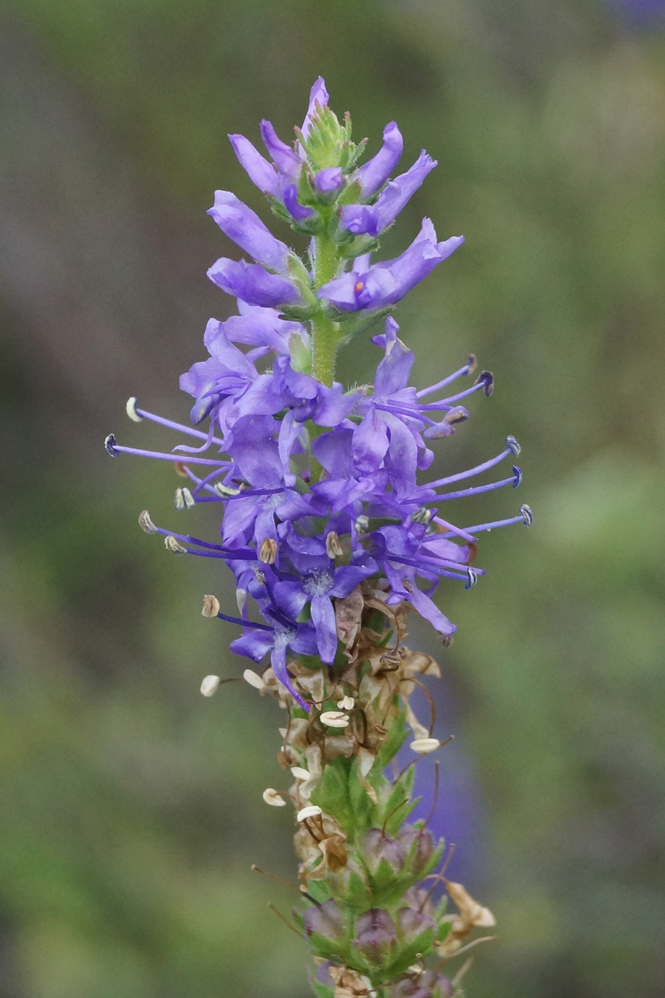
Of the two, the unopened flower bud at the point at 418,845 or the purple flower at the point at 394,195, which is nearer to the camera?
the purple flower at the point at 394,195

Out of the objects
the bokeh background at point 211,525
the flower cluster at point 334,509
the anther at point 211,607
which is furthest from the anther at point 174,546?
the bokeh background at point 211,525

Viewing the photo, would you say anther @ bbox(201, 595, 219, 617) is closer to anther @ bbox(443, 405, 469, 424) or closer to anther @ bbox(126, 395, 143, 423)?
anther @ bbox(126, 395, 143, 423)

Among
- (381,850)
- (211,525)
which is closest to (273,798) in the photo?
(381,850)

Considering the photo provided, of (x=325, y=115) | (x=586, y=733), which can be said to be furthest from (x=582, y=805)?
(x=325, y=115)

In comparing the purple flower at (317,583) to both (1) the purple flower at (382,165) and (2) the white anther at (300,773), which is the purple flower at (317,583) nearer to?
(2) the white anther at (300,773)

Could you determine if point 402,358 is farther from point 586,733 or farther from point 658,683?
point 586,733

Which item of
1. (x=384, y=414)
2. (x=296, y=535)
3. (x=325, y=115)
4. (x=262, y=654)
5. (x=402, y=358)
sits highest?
(x=325, y=115)
